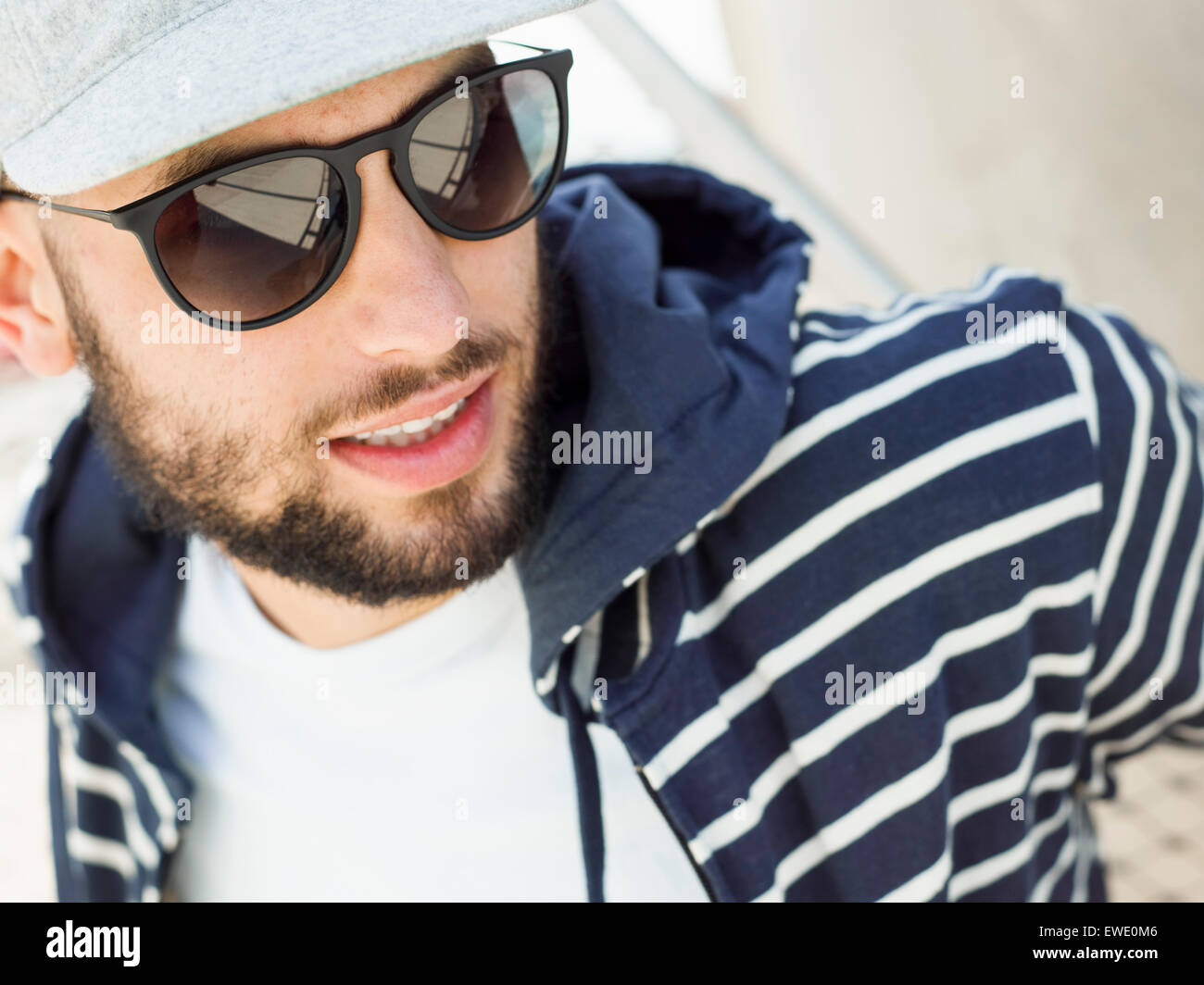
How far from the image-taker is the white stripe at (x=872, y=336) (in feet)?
4.46

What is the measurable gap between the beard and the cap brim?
36 cm

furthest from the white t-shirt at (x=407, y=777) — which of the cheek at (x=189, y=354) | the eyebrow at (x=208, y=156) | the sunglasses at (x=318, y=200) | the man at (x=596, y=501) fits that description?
the eyebrow at (x=208, y=156)

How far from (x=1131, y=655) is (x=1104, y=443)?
290mm

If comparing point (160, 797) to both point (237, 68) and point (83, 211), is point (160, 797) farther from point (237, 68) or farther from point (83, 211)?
point (237, 68)

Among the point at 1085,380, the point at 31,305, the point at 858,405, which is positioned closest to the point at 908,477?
the point at 858,405

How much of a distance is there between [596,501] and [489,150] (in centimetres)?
43

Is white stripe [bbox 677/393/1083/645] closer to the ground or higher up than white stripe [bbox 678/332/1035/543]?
closer to the ground

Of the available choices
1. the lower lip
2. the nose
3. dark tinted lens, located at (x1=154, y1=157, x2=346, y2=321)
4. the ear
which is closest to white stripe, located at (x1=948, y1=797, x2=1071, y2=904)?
the lower lip

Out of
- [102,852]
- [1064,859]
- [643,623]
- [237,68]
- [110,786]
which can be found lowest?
[1064,859]

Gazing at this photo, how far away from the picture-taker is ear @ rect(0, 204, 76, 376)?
53.7 inches

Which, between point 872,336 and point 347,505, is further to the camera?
point 872,336

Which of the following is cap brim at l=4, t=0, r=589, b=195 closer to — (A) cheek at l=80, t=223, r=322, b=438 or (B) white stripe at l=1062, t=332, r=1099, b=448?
(A) cheek at l=80, t=223, r=322, b=438

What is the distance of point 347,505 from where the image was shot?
127cm
